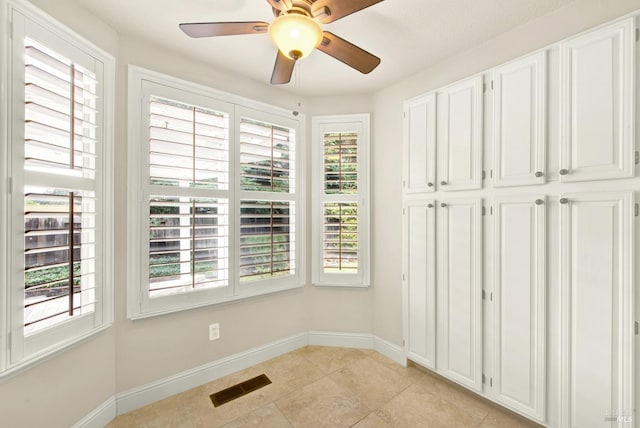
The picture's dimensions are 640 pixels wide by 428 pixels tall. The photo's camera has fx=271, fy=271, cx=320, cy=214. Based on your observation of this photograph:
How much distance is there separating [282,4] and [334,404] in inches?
97.2

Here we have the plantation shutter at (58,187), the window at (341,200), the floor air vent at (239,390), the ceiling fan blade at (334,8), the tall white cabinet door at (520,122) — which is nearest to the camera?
the ceiling fan blade at (334,8)

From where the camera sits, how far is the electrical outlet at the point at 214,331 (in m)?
2.27

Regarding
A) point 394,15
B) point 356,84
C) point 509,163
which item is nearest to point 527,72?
point 509,163

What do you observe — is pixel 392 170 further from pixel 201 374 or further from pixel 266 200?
pixel 201 374

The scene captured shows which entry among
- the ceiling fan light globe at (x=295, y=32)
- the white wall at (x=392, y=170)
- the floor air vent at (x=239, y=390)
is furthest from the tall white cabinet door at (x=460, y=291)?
the ceiling fan light globe at (x=295, y=32)

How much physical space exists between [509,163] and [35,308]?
2895mm

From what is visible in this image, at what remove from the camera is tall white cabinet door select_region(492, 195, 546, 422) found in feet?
5.50

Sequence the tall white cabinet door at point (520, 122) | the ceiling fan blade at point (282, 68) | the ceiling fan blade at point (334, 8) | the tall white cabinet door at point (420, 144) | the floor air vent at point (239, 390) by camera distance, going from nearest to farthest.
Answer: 1. the ceiling fan blade at point (334, 8)
2. the ceiling fan blade at point (282, 68)
3. the tall white cabinet door at point (520, 122)
4. the floor air vent at point (239, 390)
5. the tall white cabinet door at point (420, 144)

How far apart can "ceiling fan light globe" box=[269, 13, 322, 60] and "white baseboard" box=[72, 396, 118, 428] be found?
2404 mm

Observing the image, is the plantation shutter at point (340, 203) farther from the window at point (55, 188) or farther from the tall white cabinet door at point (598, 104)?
→ the window at point (55, 188)

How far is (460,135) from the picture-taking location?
208 centimetres

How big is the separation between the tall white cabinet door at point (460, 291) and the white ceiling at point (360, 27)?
117 centimetres

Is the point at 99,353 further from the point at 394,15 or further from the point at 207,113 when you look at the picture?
the point at 394,15

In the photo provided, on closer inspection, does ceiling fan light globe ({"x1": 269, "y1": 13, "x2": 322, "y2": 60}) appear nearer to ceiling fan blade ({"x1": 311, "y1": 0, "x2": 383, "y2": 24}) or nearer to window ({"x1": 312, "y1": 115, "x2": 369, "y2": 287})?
ceiling fan blade ({"x1": 311, "y1": 0, "x2": 383, "y2": 24})
